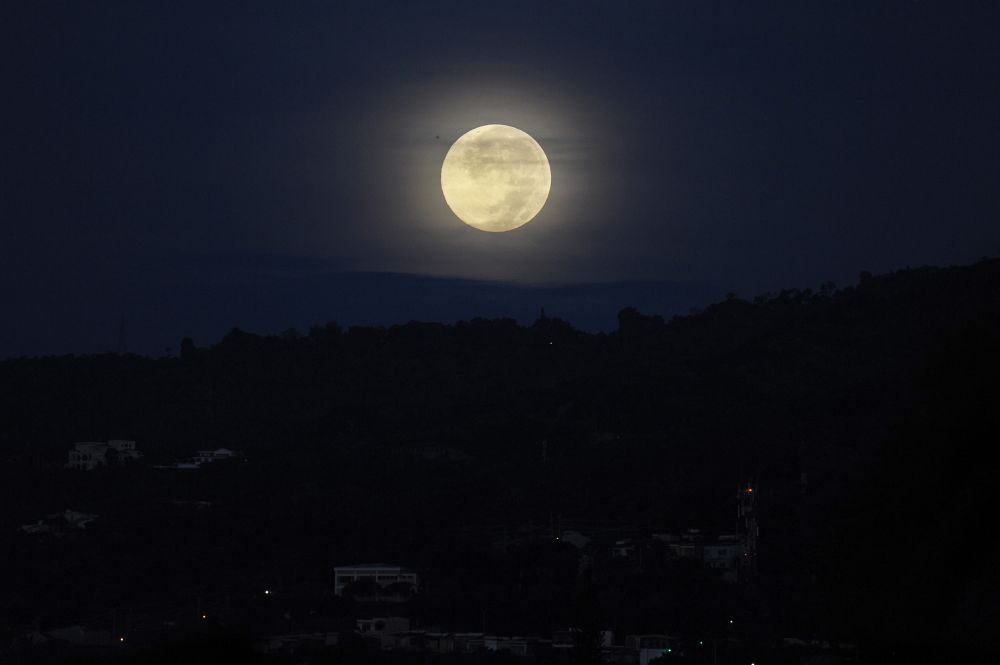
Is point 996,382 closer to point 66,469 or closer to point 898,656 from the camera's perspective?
point 898,656

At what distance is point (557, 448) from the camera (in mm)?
77688

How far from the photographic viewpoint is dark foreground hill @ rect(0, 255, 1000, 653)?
1786 cm

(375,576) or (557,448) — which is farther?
(557,448)

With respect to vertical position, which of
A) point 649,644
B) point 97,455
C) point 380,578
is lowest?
point 649,644

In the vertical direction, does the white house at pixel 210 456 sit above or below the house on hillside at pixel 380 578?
above

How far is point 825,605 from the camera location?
751 inches

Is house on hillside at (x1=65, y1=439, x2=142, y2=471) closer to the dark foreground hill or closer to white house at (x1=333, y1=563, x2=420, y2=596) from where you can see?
the dark foreground hill

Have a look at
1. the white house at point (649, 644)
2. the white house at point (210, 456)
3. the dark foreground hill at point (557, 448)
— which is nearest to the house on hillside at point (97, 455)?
the dark foreground hill at point (557, 448)

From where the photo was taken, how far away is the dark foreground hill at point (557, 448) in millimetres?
17859

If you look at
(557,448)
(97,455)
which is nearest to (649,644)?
(557,448)

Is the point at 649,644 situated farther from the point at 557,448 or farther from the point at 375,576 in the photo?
→ the point at 557,448

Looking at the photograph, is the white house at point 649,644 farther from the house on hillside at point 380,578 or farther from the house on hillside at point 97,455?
the house on hillside at point 97,455

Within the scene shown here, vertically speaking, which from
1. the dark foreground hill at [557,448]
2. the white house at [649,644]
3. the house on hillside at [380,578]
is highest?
the dark foreground hill at [557,448]

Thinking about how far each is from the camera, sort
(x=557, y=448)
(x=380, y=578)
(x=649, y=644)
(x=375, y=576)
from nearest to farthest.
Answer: (x=649, y=644) → (x=375, y=576) → (x=380, y=578) → (x=557, y=448)
